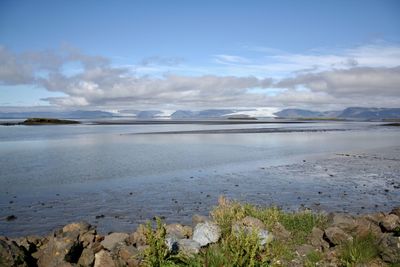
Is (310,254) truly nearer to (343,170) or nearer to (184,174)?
(184,174)

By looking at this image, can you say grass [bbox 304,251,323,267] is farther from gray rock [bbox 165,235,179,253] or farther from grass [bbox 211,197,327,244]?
gray rock [bbox 165,235,179,253]

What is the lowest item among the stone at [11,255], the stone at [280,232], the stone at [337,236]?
→ the stone at [280,232]

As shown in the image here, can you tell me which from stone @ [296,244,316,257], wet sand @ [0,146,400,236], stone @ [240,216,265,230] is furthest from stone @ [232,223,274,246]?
wet sand @ [0,146,400,236]

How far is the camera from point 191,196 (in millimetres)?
20625

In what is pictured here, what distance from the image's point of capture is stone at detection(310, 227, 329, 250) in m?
10.9

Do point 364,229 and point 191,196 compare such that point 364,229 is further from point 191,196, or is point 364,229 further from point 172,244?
point 191,196

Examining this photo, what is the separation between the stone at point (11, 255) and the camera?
8.67 meters

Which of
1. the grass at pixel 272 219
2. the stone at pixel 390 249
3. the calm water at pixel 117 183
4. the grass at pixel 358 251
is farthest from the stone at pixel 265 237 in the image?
the calm water at pixel 117 183

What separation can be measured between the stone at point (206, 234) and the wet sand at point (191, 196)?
15.3 ft

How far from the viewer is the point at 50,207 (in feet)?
59.0

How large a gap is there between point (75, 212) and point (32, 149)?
101 feet

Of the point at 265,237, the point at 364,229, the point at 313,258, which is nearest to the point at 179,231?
the point at 265,237

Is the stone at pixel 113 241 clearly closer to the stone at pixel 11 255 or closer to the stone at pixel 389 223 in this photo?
the stone at pixel 11 255

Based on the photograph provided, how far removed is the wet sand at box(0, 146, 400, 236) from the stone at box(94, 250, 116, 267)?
482cm
